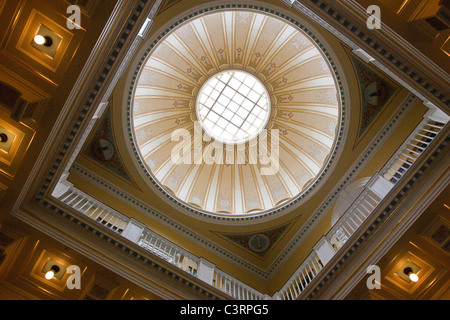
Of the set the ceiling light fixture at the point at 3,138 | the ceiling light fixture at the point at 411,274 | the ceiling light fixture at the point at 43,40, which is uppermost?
→ the ceiling light fixture at the point at 43,40

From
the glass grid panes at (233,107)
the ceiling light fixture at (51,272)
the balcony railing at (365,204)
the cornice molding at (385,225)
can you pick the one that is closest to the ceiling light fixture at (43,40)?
the ceiling light fixture at (51,272)

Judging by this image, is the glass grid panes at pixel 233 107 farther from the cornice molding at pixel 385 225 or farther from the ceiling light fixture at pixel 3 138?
the ceiling light fixture at pixel 3 138

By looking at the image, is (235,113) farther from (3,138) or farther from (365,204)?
(3,138)

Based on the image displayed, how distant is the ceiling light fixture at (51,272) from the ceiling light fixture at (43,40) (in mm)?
5076

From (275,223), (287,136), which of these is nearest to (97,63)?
(275,223)

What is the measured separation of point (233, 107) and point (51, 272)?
11281 mm

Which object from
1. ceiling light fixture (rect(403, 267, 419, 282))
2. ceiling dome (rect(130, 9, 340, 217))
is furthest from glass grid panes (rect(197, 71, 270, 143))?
ceiling light fixture (rect(403, 267, 419, 282))

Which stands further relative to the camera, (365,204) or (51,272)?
(365,204)

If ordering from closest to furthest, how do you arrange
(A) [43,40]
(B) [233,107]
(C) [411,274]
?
(A) [43,40] < (C) [411,274] < (B) [233,107]

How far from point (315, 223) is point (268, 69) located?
23.6ft

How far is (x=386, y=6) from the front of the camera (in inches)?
261

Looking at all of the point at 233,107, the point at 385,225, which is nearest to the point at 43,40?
the point at 385,225

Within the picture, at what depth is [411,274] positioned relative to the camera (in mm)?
8281

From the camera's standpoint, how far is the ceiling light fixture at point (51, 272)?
791cm
